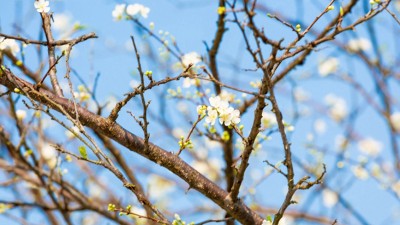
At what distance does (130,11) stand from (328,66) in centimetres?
253

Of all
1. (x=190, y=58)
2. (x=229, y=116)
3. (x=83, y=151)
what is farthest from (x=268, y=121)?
(x=83, y=151)

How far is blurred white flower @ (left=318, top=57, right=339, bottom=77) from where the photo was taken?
4.88 meters

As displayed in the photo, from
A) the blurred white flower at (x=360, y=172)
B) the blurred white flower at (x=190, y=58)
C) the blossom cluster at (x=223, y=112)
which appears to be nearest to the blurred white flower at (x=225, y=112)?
the blossom cluster at (x=223, y=112)

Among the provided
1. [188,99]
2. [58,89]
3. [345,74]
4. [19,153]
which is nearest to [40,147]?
[19,153]

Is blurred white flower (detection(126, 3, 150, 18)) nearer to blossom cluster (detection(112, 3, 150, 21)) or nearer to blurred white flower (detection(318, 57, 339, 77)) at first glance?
blossom cluster (detection(112, 3, 150, 21))

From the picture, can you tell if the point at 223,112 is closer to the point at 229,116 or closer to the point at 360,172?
the point at 229,116

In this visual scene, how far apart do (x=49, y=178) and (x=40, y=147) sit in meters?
0.40

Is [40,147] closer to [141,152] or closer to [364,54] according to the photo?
[141,152]

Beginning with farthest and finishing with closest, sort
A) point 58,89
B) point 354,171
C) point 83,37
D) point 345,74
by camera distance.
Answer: point 345,74, point 354,171, point 58,89, point 83,37

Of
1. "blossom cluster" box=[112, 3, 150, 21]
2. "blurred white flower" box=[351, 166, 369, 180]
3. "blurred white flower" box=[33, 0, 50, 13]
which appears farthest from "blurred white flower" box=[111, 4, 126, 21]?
"blurred white flower" box=[351, 166, 369, 180]

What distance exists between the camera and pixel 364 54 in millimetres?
4254

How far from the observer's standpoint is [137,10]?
280cm

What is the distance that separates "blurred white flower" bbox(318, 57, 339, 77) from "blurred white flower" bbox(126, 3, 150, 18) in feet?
7.94

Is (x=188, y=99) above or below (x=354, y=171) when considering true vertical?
below
